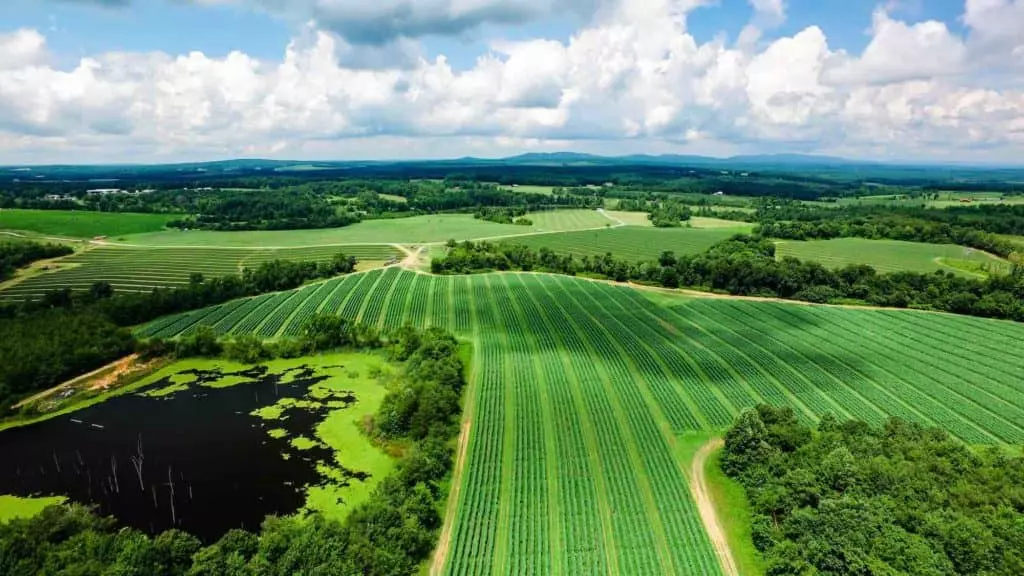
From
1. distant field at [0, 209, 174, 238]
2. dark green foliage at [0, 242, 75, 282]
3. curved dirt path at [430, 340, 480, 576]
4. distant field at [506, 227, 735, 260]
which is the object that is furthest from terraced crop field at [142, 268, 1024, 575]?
distant field at [0, 209, 174, 238]

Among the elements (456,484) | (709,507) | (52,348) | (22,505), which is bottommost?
(709,507)

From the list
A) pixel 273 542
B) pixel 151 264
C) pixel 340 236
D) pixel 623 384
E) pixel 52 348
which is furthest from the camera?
pixel 340 236

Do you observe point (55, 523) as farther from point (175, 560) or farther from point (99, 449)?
point (99, 449)

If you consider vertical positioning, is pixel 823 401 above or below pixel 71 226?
below

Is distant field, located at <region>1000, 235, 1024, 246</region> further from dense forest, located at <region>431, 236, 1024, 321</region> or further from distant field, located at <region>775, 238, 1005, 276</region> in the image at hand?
dense forest, located at <region>431, 236, 1024, 321</region>

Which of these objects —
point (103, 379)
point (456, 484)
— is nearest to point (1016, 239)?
point (456, 484)

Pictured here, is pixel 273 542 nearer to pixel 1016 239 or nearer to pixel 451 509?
pixel 451 509

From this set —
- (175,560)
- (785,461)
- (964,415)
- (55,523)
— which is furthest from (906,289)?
(55,523)
